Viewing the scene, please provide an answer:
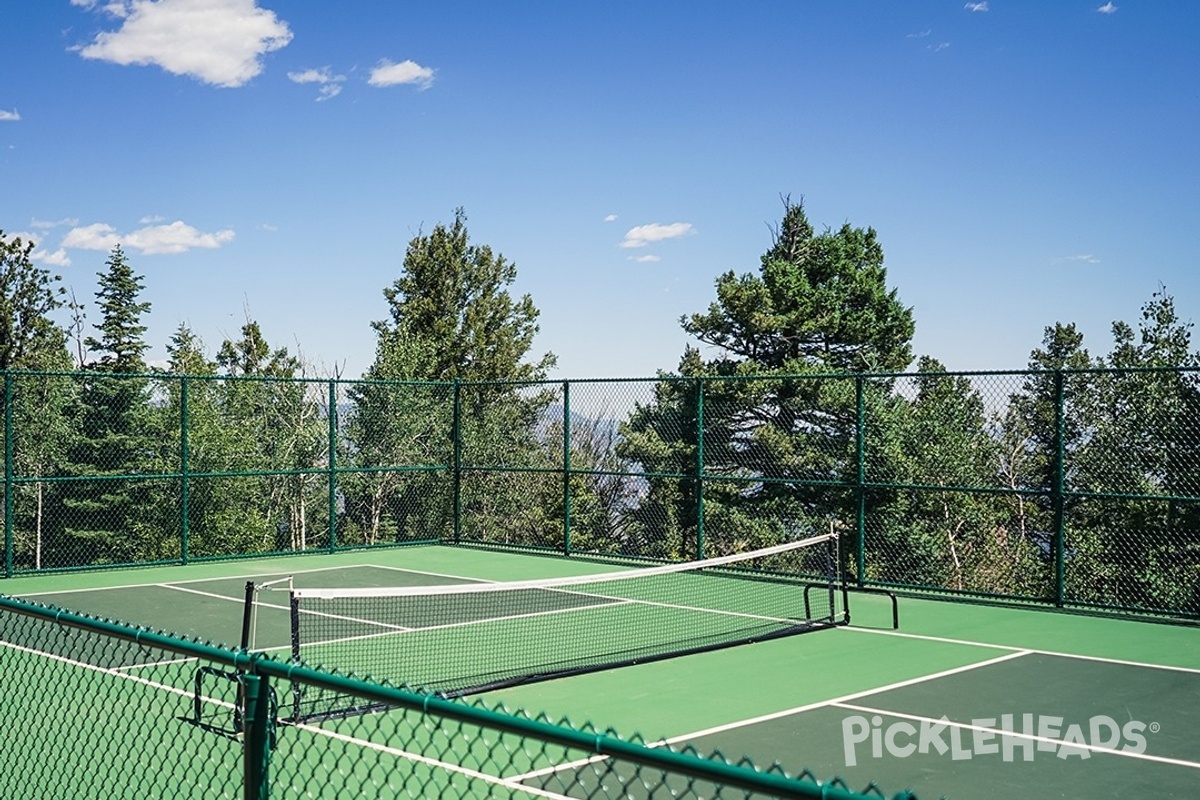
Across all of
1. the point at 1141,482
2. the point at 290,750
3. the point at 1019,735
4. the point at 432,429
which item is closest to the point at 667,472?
the point at 432,429

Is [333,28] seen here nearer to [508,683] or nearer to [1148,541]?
[1148,541]

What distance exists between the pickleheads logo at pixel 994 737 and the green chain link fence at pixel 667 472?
16.2 ft

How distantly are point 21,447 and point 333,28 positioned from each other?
1602cm

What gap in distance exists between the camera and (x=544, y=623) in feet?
42.0

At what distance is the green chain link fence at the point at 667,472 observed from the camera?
17969 millimetres

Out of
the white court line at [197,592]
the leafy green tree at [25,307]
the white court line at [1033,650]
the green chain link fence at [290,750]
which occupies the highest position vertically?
the leafy green tree at [25,307]

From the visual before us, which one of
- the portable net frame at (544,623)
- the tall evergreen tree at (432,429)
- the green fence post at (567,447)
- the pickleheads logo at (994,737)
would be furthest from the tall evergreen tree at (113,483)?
the pickleheads logo at (994,737)

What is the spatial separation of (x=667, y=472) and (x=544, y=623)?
11157mm

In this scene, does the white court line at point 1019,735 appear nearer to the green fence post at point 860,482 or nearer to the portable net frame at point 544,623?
the portable net frame at point 544,623

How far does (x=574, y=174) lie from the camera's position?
4809cm

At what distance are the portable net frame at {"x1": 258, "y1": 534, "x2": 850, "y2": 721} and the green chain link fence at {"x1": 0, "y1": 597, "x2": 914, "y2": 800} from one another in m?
0.61

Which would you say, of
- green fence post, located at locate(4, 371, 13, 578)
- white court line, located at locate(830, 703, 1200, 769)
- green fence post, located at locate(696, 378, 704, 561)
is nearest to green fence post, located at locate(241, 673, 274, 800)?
white court line, located at locate(830, 703, 1200, 769)

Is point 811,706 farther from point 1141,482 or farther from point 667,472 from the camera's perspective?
point 667,472

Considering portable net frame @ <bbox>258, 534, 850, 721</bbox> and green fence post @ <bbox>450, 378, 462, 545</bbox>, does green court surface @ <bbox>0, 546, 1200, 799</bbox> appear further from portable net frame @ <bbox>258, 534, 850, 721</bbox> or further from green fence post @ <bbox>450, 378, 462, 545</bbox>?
A: green fence post @ <bbox>450, 378, 462, 545</bbox>
